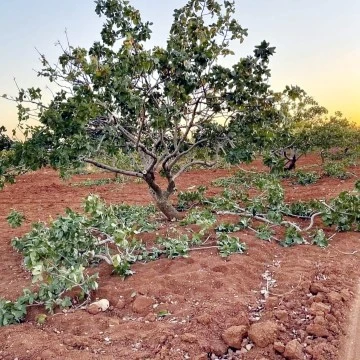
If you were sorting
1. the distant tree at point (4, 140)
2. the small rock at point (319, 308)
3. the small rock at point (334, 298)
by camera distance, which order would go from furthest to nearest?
the distant tree at point (4, 140)
the small rock at point (334, 298)
the small rock at point (319, 308)

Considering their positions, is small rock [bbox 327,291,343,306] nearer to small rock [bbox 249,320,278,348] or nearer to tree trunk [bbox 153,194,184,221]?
small rock [bbox 249,320,278,348]

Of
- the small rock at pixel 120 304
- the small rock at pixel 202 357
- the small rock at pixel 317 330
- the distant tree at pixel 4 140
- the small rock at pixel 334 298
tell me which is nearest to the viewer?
the small rock at pixel 202 357

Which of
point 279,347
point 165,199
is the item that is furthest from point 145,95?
point 279,347

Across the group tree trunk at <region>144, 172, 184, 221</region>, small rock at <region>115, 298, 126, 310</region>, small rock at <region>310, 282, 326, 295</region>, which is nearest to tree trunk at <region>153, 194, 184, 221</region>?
tree trunk at <region>144, 172, 184, 221</region>

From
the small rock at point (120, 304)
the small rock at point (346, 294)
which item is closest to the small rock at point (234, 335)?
the small rock at point (120, 304)

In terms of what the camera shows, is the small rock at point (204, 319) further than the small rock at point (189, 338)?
Yes

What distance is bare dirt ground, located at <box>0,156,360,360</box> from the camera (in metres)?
3.32

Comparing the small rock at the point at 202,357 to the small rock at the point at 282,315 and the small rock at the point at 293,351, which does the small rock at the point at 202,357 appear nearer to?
the small rock at the point at 293,351

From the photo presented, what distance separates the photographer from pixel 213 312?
148 inches

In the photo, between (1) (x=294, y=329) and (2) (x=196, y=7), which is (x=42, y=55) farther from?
(1) (x=294, y=329)

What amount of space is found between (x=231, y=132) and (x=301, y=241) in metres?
2.14

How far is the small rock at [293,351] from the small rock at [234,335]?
37 cm

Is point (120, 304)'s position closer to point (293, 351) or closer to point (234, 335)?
point (234, 335)

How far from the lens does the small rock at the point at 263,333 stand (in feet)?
11.0
